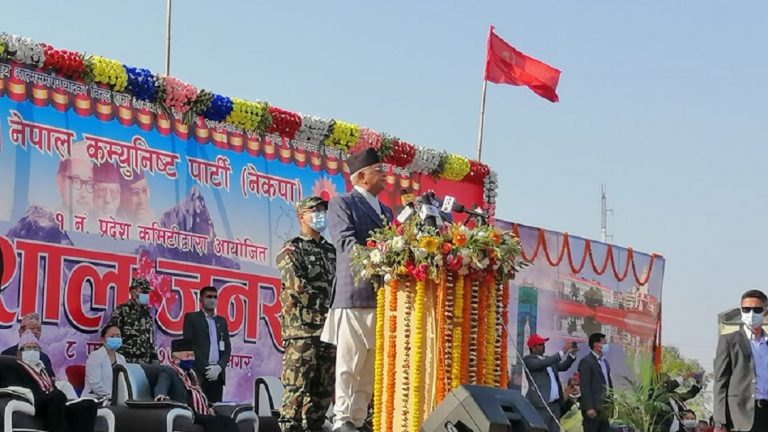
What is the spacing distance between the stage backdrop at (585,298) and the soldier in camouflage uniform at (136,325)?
18.2 feet

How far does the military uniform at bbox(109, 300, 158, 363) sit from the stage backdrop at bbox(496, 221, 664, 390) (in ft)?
18.3

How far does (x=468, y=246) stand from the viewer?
575 centimetres

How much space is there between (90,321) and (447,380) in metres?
4.81

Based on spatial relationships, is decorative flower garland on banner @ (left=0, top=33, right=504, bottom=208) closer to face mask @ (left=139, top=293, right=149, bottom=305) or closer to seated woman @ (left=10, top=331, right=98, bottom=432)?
face mask @ (left=139, top=293, right=149, bottom=305)

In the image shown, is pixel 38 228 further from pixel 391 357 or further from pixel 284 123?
pixel 391 357

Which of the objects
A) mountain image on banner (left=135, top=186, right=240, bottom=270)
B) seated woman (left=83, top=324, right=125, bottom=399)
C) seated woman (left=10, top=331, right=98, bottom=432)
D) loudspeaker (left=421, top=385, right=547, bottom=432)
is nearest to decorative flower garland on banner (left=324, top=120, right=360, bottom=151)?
mountain image on banner (left=135, top=186, right=240, bottom=270)

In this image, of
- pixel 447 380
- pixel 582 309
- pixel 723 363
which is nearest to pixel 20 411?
pixel 447 380

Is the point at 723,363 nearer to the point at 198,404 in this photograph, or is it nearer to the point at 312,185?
the point at 198,404

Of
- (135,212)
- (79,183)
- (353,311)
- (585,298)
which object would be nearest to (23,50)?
(79,183)

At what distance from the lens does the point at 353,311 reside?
6125mm

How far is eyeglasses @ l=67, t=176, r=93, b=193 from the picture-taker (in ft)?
31.2

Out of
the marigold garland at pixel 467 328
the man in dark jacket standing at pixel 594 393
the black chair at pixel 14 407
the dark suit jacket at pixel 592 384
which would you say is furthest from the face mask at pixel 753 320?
the dark suit jacket at pixel 592 384

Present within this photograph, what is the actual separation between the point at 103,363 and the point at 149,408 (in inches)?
68.9

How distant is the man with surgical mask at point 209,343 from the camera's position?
10.2 m
